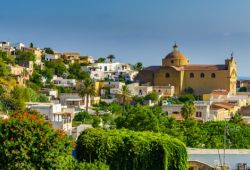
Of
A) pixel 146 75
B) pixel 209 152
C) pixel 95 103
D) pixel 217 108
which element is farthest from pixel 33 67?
pixel 209 152

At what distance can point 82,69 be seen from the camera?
87812mm

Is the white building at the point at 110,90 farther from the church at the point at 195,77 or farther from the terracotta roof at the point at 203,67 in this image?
the terracotta roof at the point at 203,67

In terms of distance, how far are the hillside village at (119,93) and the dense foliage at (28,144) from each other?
1805cm

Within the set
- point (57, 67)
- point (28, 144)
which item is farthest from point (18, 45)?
point (28, 144)

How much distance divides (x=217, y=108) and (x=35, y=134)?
4981cm

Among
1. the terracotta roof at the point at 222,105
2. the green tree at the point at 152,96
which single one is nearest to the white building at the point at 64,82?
the green tree at the point at 152,96

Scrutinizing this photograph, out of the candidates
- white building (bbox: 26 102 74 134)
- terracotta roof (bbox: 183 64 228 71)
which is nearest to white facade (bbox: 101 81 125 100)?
terracotta roof (bbox: 183 64 228 71)

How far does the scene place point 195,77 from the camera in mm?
86000

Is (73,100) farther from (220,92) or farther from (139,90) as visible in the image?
(220,92)

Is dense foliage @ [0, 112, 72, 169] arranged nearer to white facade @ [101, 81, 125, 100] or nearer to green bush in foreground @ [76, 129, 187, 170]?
green bush in foreground @ [76, 129, 187, 170]

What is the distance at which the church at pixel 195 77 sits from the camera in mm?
84688

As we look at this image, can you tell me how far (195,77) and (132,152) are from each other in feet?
218

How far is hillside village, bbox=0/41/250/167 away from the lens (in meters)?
43.0

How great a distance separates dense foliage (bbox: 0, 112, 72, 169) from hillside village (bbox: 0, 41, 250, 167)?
18051 mm
